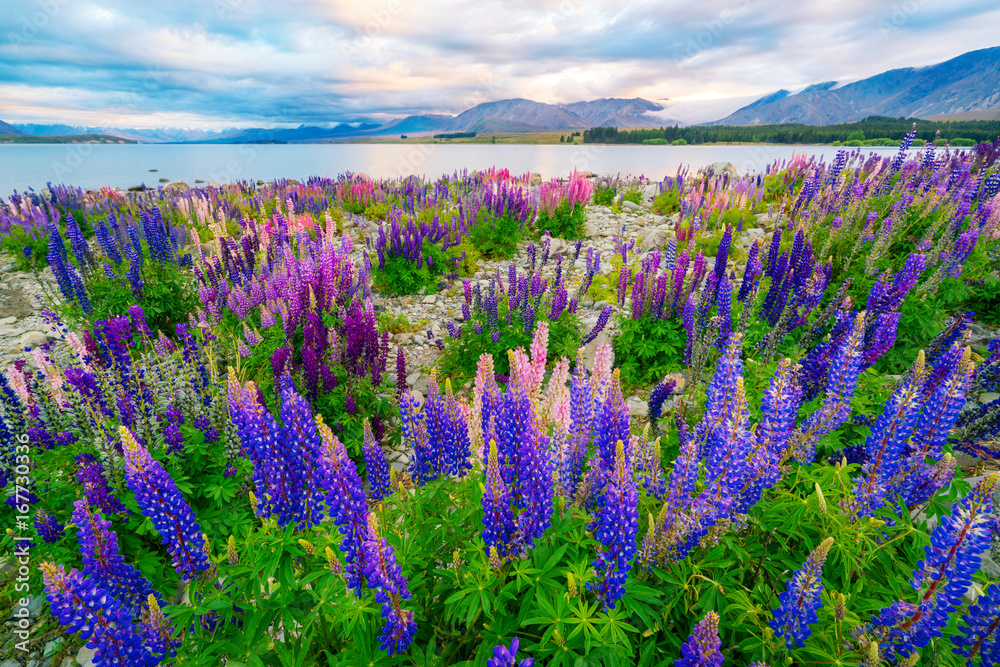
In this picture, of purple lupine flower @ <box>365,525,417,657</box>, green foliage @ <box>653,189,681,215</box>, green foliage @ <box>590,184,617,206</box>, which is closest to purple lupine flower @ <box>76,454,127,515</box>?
purple lupine flower @ <box>365,525,417,657</box>

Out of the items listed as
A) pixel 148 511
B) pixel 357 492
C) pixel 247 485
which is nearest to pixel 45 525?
pixel 247 485

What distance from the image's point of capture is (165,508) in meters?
2.42

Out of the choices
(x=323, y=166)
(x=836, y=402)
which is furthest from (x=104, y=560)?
(x=323, y=166)

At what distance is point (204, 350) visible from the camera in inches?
200

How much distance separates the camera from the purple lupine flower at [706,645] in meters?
1.83

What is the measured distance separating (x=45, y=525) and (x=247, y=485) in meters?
1.44

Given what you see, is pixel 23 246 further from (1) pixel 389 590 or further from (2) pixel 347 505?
(1) pixel 389 590

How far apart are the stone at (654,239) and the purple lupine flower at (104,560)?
12.8m

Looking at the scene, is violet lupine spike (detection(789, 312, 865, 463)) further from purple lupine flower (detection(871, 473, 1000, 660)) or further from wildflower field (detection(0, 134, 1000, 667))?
purple lupine flower (detection(871, 473, 1000, 660))

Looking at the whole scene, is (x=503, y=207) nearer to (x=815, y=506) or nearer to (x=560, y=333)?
(x=560, y=333)

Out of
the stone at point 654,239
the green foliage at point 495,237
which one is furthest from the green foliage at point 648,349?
the green foliage at point 495,237

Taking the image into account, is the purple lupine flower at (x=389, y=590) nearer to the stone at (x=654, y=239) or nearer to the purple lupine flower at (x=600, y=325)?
the purple lupine flower at (x=600, y=325)

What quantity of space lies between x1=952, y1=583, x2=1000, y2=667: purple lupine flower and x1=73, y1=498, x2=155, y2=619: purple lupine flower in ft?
14.0

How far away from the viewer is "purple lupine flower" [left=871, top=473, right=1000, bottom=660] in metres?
1.92
